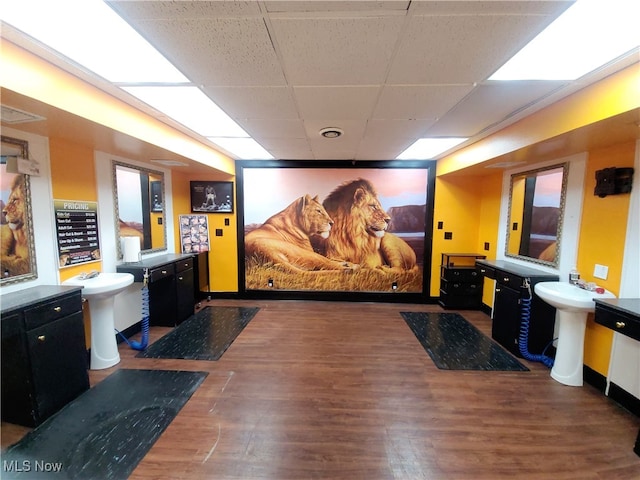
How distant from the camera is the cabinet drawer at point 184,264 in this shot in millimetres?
3661

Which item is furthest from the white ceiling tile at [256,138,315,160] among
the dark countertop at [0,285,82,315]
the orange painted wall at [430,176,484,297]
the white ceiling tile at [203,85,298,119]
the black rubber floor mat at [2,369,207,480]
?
the black rubber floor mat at [2,369,207,480]

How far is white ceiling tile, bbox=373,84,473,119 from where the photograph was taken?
6.20 feet

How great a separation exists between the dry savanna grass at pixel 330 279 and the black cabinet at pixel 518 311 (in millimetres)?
1508

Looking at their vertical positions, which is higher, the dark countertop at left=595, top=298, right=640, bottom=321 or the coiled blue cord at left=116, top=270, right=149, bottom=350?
the dark countertop at left=595, top=298, right=640, bottom=321

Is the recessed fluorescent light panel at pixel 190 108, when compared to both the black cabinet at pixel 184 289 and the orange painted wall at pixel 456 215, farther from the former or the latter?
the orange painted wall at pixel 456 215

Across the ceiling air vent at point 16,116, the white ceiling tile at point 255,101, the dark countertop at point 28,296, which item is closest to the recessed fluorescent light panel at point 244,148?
the white ceiling tile at point 255,101

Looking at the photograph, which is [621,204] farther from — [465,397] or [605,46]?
[465,397]

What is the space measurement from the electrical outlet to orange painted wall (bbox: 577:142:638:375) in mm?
29

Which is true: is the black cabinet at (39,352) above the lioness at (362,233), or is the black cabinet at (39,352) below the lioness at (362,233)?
below

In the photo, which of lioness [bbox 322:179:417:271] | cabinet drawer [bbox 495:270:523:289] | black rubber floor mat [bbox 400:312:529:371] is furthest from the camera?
lioness [bbox 322:179:417:271]

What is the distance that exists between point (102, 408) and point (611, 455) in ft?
12.1

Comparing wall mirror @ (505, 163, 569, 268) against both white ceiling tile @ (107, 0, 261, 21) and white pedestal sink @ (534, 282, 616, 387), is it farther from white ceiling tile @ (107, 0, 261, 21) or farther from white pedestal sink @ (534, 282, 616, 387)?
white ceiling tile @ (107, 0, 261, 21)

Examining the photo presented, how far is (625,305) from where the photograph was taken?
1.97m

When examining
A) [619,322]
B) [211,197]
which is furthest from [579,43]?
[211,197]
